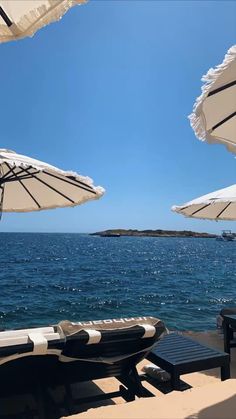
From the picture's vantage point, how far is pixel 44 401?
3.12m

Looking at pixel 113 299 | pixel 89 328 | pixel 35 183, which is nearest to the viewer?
pixel 89 328

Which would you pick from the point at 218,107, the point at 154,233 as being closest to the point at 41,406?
the point at 218,107

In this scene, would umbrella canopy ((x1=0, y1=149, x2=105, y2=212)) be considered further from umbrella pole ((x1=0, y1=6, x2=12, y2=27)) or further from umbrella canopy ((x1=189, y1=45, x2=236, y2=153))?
umbrella pole ((x1=0, y1=6, x2=12, y2=27))

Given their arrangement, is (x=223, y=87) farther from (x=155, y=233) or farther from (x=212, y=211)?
(x=155, y=233)

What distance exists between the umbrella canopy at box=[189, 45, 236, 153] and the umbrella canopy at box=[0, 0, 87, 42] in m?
1.14

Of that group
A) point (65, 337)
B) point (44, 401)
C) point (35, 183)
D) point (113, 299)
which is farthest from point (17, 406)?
point (113, 299)

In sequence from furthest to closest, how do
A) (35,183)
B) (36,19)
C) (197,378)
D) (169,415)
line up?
(35,183)
(197,378)
(169,415)
(36,19)

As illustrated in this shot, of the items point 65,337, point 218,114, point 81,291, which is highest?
point 218,114

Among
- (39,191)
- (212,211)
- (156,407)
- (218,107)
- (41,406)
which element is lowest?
(41,406)

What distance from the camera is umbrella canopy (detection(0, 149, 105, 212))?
184 inches

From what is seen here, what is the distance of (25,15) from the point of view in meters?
1.85

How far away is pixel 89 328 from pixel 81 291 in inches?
661

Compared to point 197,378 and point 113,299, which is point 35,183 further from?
point 113,299

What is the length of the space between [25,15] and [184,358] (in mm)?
3022
